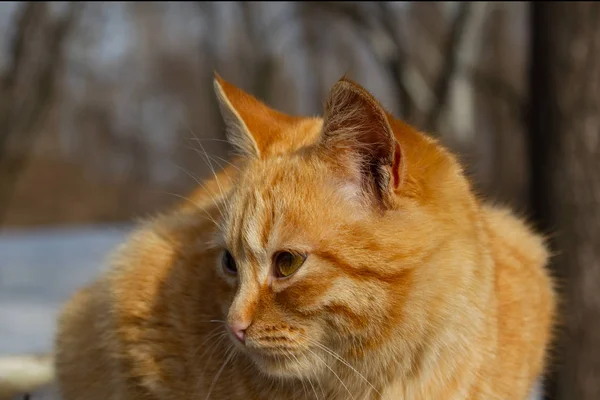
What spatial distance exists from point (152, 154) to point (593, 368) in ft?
39.8

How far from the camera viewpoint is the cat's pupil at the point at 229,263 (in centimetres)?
179

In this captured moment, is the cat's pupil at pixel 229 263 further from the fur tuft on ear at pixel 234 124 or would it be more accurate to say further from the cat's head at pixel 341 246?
the fur tuft on ear at pixel 234 124

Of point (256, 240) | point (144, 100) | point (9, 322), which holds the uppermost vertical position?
point (144, 100)

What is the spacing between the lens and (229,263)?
5.93ft

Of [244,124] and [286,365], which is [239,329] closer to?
[286,365]

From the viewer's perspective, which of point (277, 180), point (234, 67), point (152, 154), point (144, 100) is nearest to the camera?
point (277, 180)

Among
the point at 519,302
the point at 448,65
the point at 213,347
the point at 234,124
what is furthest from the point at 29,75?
the point at 519,302

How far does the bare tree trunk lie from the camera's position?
10.7 feet

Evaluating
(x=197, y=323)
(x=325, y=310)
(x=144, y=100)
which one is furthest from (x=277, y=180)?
(x=144, y=100)

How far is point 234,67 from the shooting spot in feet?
36.4

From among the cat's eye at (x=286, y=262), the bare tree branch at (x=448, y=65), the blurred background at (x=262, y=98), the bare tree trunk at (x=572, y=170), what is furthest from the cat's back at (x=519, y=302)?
the bare tree branch at (x=448, y=65)

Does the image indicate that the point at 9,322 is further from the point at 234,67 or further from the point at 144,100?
the point at 144,100

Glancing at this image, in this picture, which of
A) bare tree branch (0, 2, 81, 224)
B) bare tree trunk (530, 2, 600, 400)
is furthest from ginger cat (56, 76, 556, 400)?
bare tree branch (0, 2, 81, 224)

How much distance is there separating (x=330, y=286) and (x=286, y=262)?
120 millimetres
